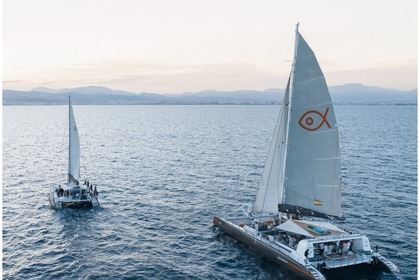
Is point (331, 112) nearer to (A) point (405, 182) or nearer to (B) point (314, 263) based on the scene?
(B) point (314, 263)

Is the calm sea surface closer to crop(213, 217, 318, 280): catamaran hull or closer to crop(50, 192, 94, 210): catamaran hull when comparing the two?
crop(213, 217, 318, 280): catamaran hull

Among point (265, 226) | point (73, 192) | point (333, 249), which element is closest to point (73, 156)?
point (73, 192)

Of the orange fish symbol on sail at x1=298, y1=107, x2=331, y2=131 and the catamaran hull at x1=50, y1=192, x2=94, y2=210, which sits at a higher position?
Result: the orange fish symbol on sail at x1=298, y1=107, x2=331, y2=131

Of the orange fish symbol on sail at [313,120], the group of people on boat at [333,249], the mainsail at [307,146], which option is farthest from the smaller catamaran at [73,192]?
the orange fish symbol on sail at [313,120]

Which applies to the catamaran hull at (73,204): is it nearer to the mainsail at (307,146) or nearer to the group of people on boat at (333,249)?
the mainsail at (307,146)

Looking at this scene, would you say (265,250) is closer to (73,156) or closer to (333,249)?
(333,249)

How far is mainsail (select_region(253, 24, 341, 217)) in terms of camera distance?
36719 millimetres

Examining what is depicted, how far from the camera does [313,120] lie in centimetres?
3750

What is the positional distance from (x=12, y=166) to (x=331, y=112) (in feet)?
237

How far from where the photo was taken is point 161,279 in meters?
36.2

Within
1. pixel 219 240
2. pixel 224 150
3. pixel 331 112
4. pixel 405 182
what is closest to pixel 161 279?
pixel 219 240

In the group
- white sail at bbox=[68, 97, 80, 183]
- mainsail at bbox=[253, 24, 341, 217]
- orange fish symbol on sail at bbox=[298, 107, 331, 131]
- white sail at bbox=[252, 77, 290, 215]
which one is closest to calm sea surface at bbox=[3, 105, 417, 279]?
white sail at bbox=[68, 97, 80, 183]

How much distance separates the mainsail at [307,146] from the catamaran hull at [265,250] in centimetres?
428

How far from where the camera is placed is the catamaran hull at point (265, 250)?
117ft
